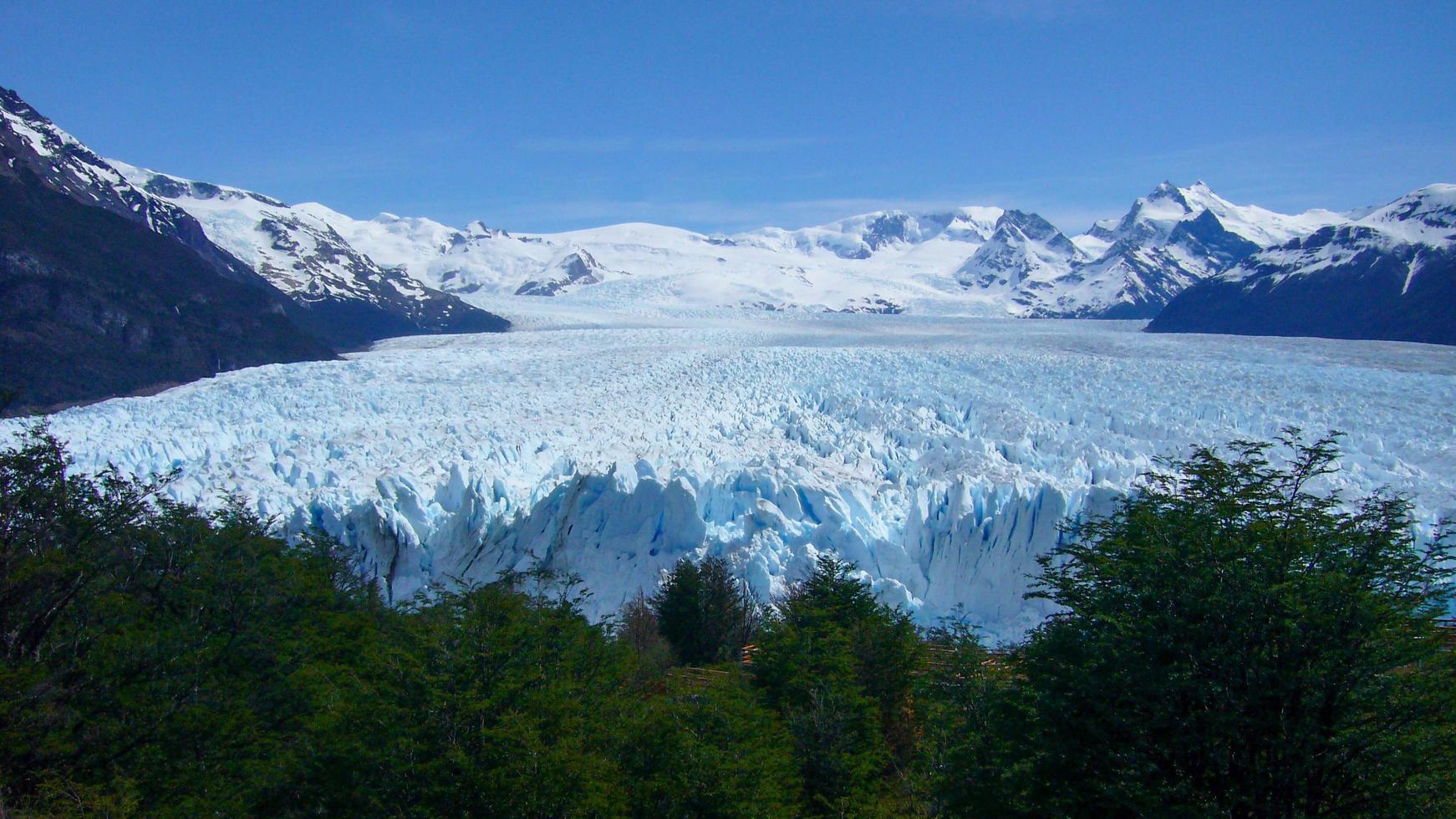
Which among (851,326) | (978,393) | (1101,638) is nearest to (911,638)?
(1101,638)

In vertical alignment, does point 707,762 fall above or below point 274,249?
below

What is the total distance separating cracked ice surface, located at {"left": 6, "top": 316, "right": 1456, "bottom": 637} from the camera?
60.3ft

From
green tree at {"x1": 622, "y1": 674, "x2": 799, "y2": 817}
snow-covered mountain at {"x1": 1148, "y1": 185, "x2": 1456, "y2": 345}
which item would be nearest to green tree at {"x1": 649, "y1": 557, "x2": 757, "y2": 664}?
green tree at {"x1": 622, "y1": 674, "x2": 799, "y2": 817}

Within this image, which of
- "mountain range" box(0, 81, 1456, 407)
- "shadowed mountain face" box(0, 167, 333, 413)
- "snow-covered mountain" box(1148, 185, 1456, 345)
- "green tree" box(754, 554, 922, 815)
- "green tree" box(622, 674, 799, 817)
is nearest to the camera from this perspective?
"green tree" box(622, 674, 799, 817)

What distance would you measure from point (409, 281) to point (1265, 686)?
6096 cm

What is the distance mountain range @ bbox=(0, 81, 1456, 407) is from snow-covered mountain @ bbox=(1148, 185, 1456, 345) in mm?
136

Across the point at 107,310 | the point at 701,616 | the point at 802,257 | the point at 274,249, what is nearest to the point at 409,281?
the point at 274,249

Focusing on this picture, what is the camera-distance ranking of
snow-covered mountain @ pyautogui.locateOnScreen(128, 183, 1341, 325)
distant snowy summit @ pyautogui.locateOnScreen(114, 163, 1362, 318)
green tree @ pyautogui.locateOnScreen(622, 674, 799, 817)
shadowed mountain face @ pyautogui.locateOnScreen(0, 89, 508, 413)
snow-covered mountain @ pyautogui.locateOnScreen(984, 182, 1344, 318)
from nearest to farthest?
green tree @ pyautogui.locateOnScreen(622, 674, 799, 817) < shadowed mountain face @ pyautogui.locateOnScreen(0, 89, 508, 413) < distant snowy summit @ pyautogui.locateOnScreen(114, 163, 1362, 318) < snow-covered mountain @ pyautogui.locateOnScreen(128, 183, 1341, 325) < snow-covered mountain @ pyautogui.locateOnScreen(984, 182, 1344, 318)

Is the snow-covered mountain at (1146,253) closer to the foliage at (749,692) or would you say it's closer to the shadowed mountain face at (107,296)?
the shadowed mountain face at (107,296)

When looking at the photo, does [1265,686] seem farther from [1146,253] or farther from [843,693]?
[1146,253]

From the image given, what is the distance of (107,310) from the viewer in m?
32.9

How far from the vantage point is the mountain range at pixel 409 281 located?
3272 cm

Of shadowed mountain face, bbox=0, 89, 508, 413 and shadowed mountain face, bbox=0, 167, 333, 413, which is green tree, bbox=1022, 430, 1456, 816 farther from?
shadowed mountain face, bbox=0, 89, 508, 413

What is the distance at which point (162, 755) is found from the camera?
7.57 meters
